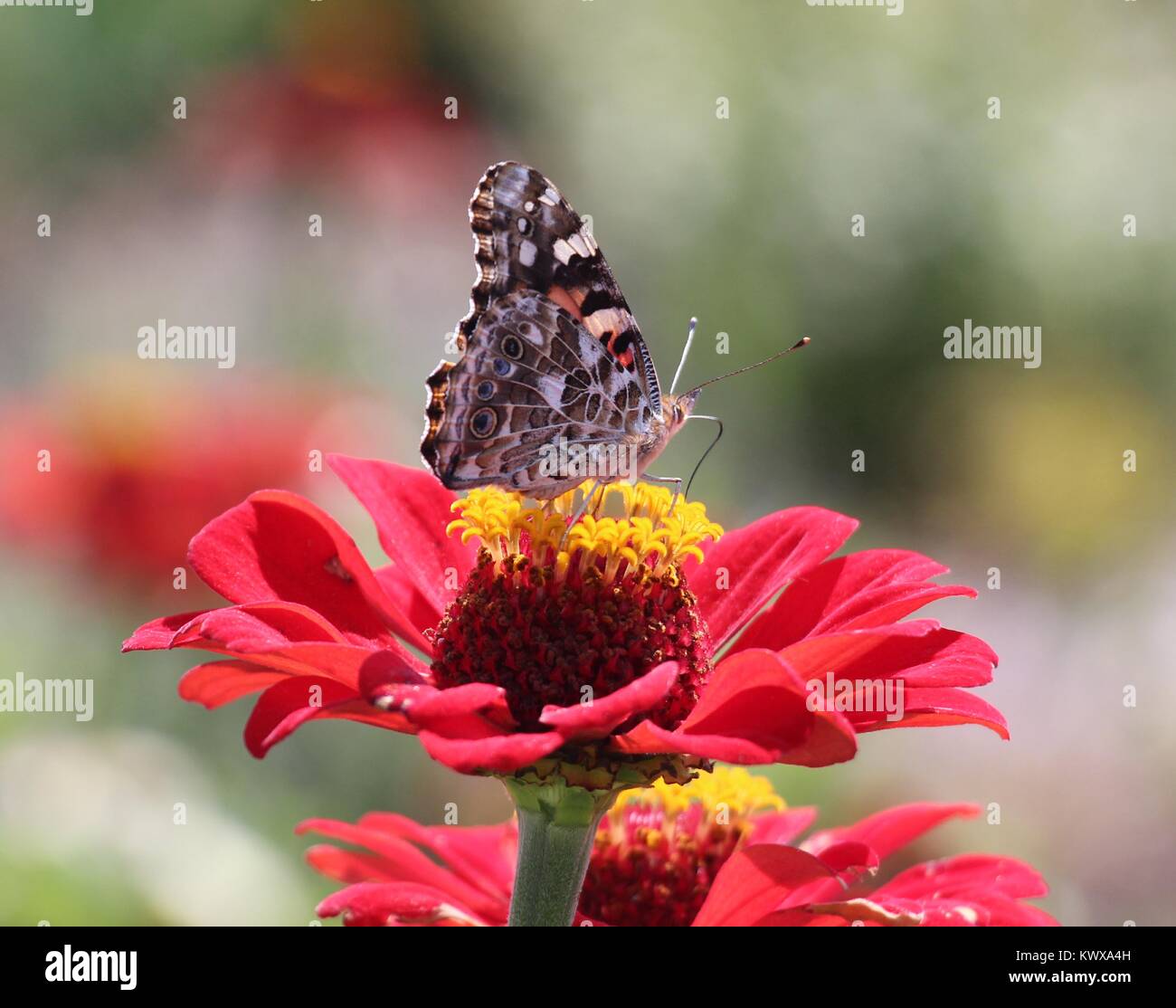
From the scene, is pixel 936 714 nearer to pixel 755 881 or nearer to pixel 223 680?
pixel 755 881

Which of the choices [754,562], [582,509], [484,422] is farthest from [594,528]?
[754,562]

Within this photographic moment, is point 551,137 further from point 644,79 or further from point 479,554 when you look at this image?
point 479,554

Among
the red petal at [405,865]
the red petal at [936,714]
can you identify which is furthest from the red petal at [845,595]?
the red petal at [405,865]

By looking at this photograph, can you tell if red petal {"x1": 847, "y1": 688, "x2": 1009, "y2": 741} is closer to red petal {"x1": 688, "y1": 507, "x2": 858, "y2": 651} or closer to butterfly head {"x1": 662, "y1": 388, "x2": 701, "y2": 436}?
red petal {"x1": 688, "y1": 507, "x2": 858, "y2": 651}

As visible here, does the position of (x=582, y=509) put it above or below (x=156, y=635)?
above

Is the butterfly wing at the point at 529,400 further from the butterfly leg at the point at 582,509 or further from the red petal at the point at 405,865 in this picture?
the red petal at the point at 405,865

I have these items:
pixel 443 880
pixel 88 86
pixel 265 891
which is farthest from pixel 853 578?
pixel 88 86

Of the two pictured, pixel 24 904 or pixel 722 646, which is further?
pixel 24 904
